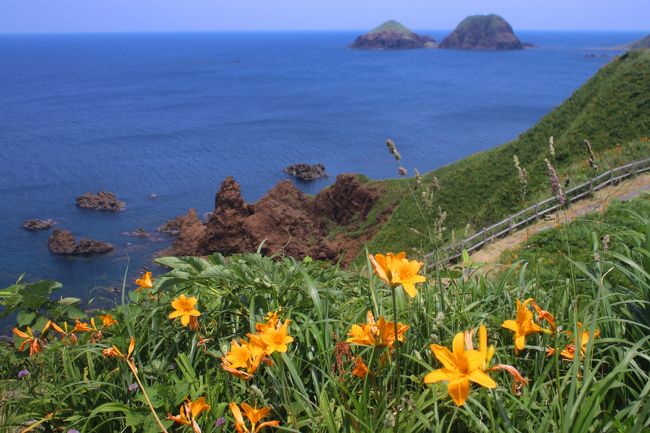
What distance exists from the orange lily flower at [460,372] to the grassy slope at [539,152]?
85.4 feet

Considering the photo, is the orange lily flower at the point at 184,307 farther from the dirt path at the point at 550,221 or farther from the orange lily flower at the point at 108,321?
the dirt path at the point at 550,221

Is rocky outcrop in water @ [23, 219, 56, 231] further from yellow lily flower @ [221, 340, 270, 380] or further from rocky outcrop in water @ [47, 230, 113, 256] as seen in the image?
yellow lily flower @ [221, 340, 270, 380]

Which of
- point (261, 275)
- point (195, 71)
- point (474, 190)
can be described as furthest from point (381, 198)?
point (195, 71)

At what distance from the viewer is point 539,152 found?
120ft

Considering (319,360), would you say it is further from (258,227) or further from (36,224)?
(36,224)

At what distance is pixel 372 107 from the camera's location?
99.8 m

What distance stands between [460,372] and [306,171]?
61.0 meters

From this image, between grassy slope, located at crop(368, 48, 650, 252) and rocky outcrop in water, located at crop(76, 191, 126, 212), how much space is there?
1037 inches

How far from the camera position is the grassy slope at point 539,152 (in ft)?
99.3

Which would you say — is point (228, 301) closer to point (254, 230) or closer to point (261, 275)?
point (261, 275)

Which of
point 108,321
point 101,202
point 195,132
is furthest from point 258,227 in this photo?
point 195,132

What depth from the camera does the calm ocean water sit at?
157 feet

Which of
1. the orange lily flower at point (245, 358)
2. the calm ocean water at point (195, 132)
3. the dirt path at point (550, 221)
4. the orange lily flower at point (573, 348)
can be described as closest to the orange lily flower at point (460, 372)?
the orange lily flower at point (245, 358)

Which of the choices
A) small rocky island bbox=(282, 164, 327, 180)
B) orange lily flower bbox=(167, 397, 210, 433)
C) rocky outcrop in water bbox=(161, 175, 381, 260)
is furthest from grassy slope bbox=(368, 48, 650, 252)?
orange lily flower bbox=(167, 397, 210, 433)
